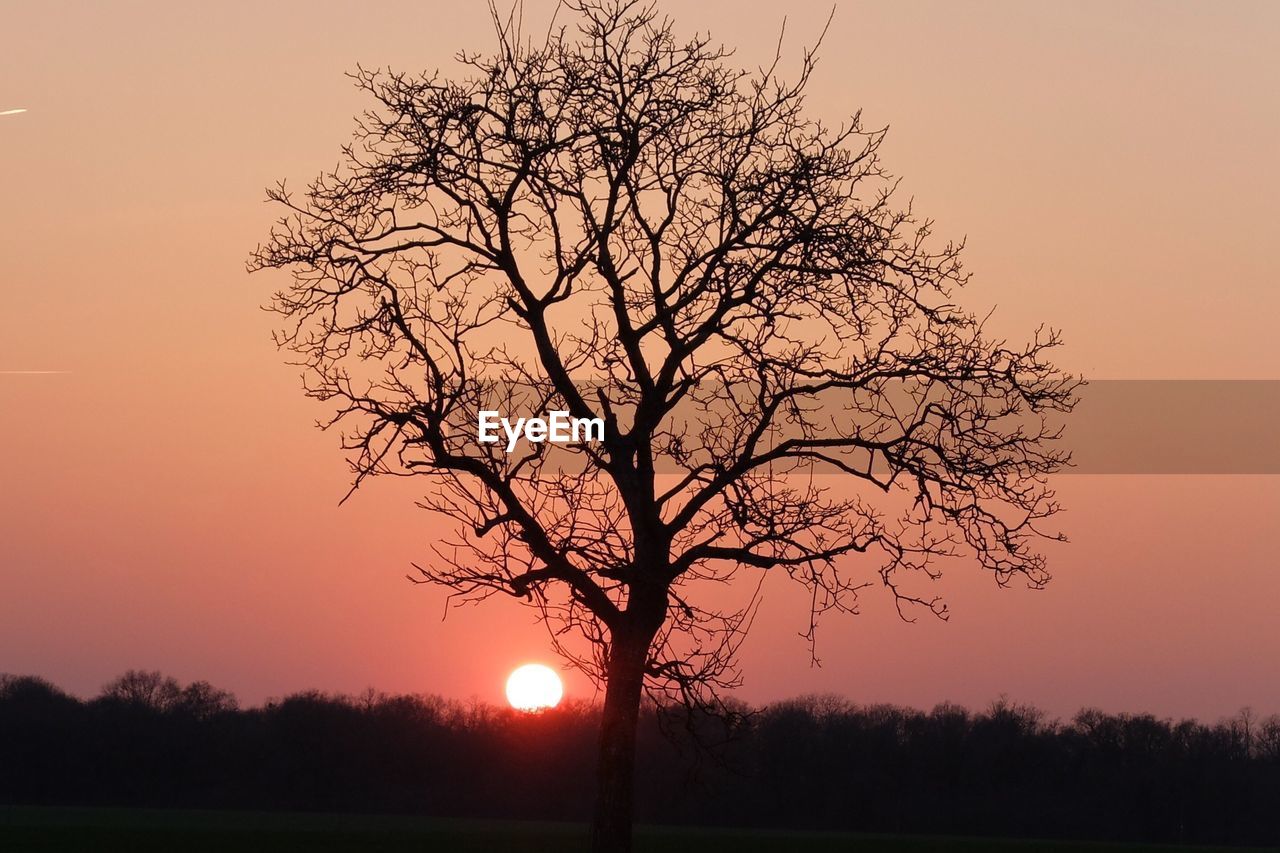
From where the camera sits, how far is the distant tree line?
81.3m

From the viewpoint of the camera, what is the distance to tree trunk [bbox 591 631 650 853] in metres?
15.2

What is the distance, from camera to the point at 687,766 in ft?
256

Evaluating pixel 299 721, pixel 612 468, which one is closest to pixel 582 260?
pixel 612 468

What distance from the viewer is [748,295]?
1603 cm

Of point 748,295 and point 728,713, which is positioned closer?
point 728,713

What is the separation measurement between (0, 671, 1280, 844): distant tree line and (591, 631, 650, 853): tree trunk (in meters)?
62.1

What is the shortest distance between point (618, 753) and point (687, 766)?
64.3m

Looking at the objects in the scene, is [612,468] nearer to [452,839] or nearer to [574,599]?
[574,599]

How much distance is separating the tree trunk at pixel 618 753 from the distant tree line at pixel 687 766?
2445 inches

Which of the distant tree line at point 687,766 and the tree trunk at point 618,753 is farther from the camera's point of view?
the distant tree line at point 687,766

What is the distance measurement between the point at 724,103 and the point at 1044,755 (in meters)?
77.9

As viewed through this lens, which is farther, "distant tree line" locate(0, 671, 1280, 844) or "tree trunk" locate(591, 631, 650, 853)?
"distant tree line" locate(0, 671, 1280, 844)

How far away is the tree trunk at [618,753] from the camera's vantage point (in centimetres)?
1516

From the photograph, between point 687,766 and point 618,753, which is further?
point 687,766
